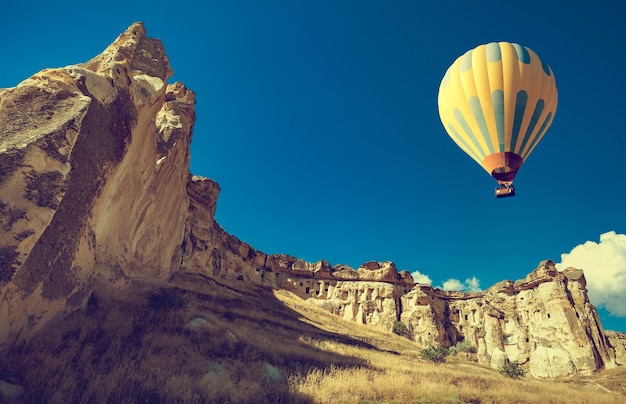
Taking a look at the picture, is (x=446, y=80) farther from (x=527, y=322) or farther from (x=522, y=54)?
(x=527, y=322)

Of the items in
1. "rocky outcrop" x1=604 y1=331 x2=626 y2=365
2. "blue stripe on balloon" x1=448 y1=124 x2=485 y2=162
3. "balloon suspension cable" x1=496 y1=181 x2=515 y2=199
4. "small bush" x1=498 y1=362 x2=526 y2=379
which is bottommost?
"small bush" x1=498 y1=362 x2=526 y2=379

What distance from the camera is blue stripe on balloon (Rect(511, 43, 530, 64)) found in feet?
97.2

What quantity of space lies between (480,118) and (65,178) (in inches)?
1186

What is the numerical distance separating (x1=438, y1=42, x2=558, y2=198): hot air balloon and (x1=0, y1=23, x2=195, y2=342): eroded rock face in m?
25.6

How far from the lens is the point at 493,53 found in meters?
30.4

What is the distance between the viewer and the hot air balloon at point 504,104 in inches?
1142

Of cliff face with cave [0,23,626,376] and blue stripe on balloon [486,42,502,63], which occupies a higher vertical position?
blue stripe on balloon [486,42,502,63]

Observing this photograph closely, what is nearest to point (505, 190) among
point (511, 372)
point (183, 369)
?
point (511, 372)

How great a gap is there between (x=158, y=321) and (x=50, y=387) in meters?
5.51

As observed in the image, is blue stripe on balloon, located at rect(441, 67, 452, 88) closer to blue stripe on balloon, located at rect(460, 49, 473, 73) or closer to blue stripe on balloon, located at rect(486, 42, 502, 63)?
blue stripe on balloon, located at rect(460, 49, 473, 73)

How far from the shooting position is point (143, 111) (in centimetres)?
1212

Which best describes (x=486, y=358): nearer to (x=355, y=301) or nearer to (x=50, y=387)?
(x=355, y=301)

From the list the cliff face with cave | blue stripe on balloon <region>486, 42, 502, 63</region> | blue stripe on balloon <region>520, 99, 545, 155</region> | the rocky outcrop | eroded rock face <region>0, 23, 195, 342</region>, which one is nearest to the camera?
eroded rock face <region>0, 23, 195, 342</region>

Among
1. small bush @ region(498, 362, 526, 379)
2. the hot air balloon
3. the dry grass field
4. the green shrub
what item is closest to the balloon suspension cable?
the hot air balloon
